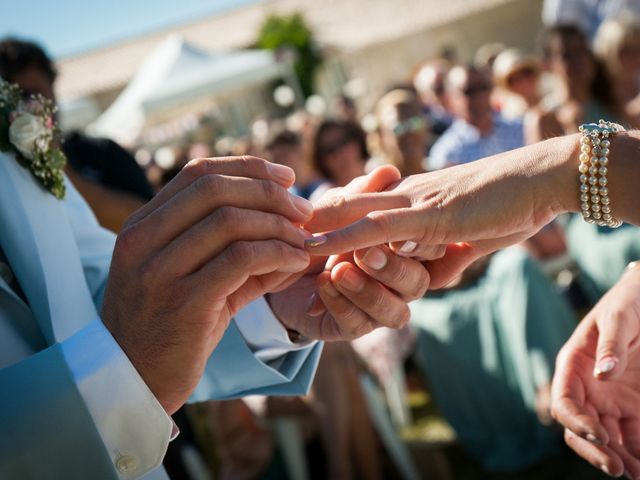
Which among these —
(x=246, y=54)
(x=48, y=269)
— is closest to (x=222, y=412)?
(x=48, y=269)

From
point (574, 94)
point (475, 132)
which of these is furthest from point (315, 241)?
point (475, 132)

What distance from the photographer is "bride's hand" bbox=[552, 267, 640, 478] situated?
174 centimetres

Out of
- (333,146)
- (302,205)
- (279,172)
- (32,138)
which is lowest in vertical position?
(333,146)

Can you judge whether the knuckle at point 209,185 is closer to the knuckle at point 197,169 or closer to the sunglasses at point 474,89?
the knuckle at point 197,169

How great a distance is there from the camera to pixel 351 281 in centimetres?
185

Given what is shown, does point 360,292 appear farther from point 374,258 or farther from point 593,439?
point 593,439

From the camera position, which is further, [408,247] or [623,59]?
[623,59]

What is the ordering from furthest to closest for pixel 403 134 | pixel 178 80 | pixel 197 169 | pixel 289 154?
pixel 178 80
pixel 289 154
pixel 403 134
pixel 197 169

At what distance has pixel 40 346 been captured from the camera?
1.75m

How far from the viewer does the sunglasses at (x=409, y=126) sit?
211 inches

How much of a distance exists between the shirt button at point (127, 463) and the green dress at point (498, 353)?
10.1 feet

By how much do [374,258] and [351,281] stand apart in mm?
92

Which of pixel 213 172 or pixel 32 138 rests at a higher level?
pixel 32 138

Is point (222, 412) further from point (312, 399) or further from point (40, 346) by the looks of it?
point (40, 346)
